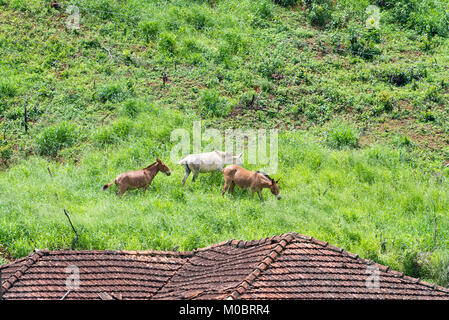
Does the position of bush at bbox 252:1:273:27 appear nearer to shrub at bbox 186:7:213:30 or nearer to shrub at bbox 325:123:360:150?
shrub at bbox 186:7:213:30

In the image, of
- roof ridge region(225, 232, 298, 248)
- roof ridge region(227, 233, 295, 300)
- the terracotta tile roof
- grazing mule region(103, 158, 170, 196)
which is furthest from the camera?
grazing mule region(103, 158, 170, 196)

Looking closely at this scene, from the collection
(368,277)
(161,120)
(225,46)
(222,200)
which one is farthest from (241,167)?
(225,46)

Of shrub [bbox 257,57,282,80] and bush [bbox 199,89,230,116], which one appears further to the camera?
shrub [bbox 257,57,282,80]

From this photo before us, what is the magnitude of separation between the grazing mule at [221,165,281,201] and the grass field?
364 millimetres

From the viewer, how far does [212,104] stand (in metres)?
19.4

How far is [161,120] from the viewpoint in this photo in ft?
60.8

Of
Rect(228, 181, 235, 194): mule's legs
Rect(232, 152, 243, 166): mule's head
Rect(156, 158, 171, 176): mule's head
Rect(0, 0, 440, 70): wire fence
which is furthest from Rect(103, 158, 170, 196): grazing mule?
Rect(0, 0, 440, 70): wire fence

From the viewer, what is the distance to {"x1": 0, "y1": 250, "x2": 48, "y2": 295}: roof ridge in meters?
10.6

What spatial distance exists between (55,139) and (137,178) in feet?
13.0

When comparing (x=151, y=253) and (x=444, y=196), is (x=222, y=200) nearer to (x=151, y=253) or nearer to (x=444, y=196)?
(x=151, y=253)

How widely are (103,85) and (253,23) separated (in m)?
6.63

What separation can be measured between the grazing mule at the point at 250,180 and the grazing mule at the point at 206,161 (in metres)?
0.54

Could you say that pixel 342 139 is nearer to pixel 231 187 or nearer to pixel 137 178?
pixel 231 187

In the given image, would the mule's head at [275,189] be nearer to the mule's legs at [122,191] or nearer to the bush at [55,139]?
the mule's legs at [122,191]
